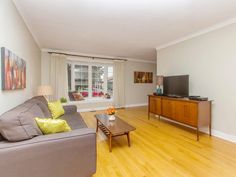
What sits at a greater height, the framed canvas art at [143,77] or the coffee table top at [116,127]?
the framed canvas art at [143,77]

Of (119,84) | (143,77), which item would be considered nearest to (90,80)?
(119,84)

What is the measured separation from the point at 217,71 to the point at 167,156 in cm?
208

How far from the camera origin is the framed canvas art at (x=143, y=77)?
262 inches

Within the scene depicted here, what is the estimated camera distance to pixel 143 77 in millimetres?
6852

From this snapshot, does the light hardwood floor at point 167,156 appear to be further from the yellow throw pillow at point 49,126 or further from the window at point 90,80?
the window at point 90,80

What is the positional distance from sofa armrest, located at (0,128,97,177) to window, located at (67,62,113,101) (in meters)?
4.20

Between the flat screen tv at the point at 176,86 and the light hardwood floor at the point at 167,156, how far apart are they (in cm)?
98

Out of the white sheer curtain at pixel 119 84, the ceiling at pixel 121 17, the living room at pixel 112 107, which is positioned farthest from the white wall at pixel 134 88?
the ceiling at pixel 121 17

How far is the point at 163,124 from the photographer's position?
382 cm

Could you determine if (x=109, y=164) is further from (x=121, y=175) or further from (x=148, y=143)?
(x=148, y=143)

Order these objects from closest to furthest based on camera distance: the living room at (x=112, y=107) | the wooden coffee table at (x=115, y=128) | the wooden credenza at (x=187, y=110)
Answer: the living room at (x=112, y=107) → the wooden coffee table at (x=115, y=128) → the wooden credenza at (x=187, y=110)

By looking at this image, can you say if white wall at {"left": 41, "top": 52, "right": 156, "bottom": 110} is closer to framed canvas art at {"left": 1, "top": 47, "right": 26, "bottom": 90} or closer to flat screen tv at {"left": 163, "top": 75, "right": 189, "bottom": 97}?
flat screen tv at {"left": 163, "top": 75, "right": 189, "bottom": 97}

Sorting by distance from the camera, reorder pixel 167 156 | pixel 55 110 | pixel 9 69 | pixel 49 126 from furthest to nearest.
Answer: pixel 55 110, pixel 167 156, pixel 9 69, pixel 49 126

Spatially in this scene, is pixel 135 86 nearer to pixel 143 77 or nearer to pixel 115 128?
pixel 143 77
